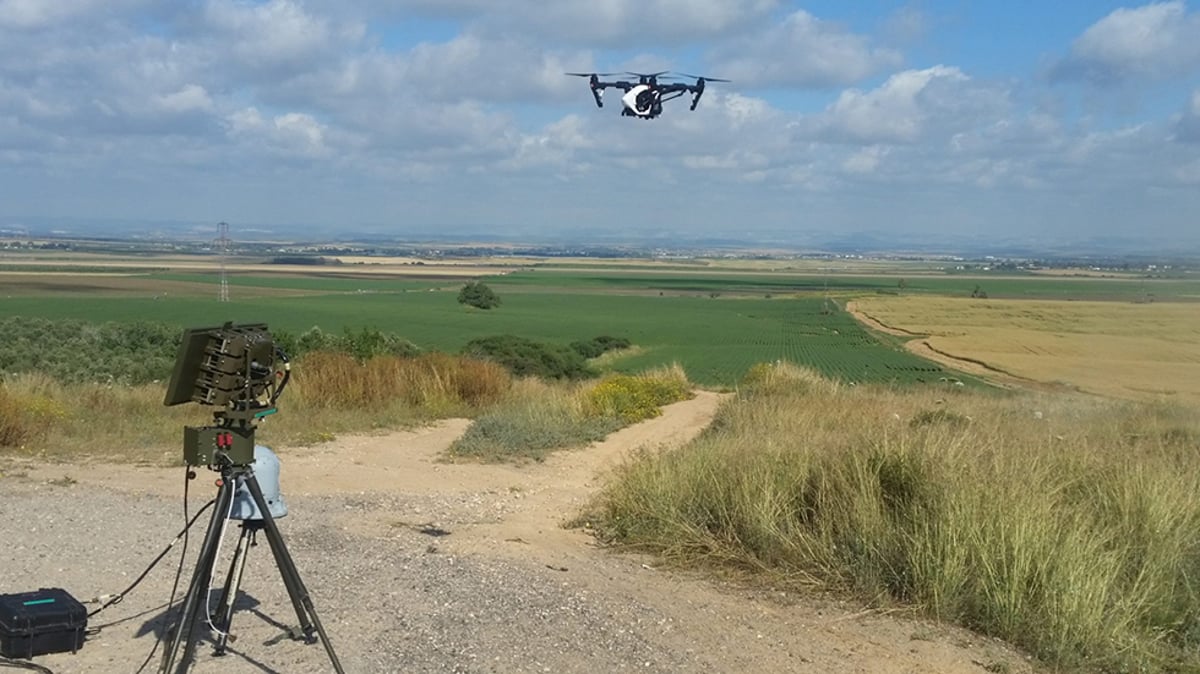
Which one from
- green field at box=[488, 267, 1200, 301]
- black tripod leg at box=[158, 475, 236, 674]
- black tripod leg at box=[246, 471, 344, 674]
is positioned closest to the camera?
→ black tripod leg at box=[158, 475, 236, 674]

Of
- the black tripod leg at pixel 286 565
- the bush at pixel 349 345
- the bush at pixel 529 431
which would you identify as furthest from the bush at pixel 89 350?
the black tripod leg at pixel 286 565

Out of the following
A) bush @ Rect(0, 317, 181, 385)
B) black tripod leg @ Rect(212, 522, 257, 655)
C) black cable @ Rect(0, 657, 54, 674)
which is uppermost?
black tripod leg @ Rect(212, 522, 257, 655)

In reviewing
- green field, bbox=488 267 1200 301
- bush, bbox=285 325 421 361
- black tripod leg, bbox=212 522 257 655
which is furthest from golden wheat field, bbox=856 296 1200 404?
black tripod leg, bbox=212 522 257 655

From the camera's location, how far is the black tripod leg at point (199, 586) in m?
4.59

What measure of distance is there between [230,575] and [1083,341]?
167ft

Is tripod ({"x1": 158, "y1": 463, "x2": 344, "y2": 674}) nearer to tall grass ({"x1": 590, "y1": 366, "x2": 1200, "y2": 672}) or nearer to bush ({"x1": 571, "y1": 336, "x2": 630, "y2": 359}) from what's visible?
tall grass ({"x1": 590, "y1": 366, "x2": 1200, "y2": 672})

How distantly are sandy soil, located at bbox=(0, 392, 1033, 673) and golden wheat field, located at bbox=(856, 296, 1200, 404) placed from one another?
18.0m

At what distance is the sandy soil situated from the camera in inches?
215

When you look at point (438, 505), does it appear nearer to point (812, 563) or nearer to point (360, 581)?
point (360, 581)

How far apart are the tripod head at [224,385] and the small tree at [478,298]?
3208 inches

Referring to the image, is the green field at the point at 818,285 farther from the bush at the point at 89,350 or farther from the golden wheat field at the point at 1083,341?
the bush at the point at 89,350

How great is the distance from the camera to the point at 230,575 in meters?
5.12

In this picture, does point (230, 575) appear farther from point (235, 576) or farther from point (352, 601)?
point (352, 601)

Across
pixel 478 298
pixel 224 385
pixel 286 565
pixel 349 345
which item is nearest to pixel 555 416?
pixel 349 345
